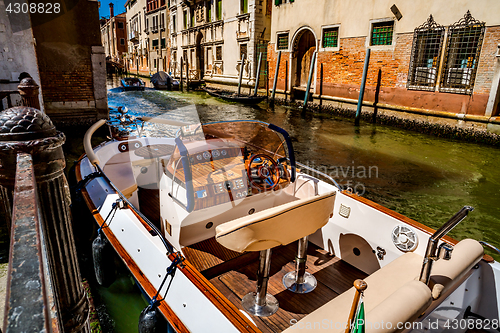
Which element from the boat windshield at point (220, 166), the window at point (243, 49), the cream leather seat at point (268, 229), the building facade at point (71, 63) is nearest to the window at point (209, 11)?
the window at point (243, 49)

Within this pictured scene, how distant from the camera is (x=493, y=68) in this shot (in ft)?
28.1

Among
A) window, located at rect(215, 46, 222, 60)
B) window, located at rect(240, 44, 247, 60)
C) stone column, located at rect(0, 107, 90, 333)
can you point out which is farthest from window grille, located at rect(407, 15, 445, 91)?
window, located at rect(215, 46, 222, 60)

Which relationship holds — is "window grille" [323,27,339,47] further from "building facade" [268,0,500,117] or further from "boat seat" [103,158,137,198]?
"boat seat" [103,158,137,198]

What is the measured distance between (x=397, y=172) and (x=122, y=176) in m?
6.02

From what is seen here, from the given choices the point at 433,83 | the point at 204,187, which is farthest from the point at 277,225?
the point at 433,83

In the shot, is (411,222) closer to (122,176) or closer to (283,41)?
(122,176)

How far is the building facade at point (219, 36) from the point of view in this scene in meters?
18.2

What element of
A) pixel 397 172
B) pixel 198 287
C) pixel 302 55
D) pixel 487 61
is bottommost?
pixel 397 172

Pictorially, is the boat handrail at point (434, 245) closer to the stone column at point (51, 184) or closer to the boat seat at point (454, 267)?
the boat seat at point (454, 267)

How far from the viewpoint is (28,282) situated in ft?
2.02

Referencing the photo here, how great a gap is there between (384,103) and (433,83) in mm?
1796

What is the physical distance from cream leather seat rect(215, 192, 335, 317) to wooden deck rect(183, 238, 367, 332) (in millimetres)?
122

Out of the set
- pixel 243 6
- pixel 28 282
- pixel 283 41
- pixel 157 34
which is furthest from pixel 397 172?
pixel 157 34

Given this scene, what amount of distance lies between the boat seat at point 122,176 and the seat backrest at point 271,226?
8.83ft
